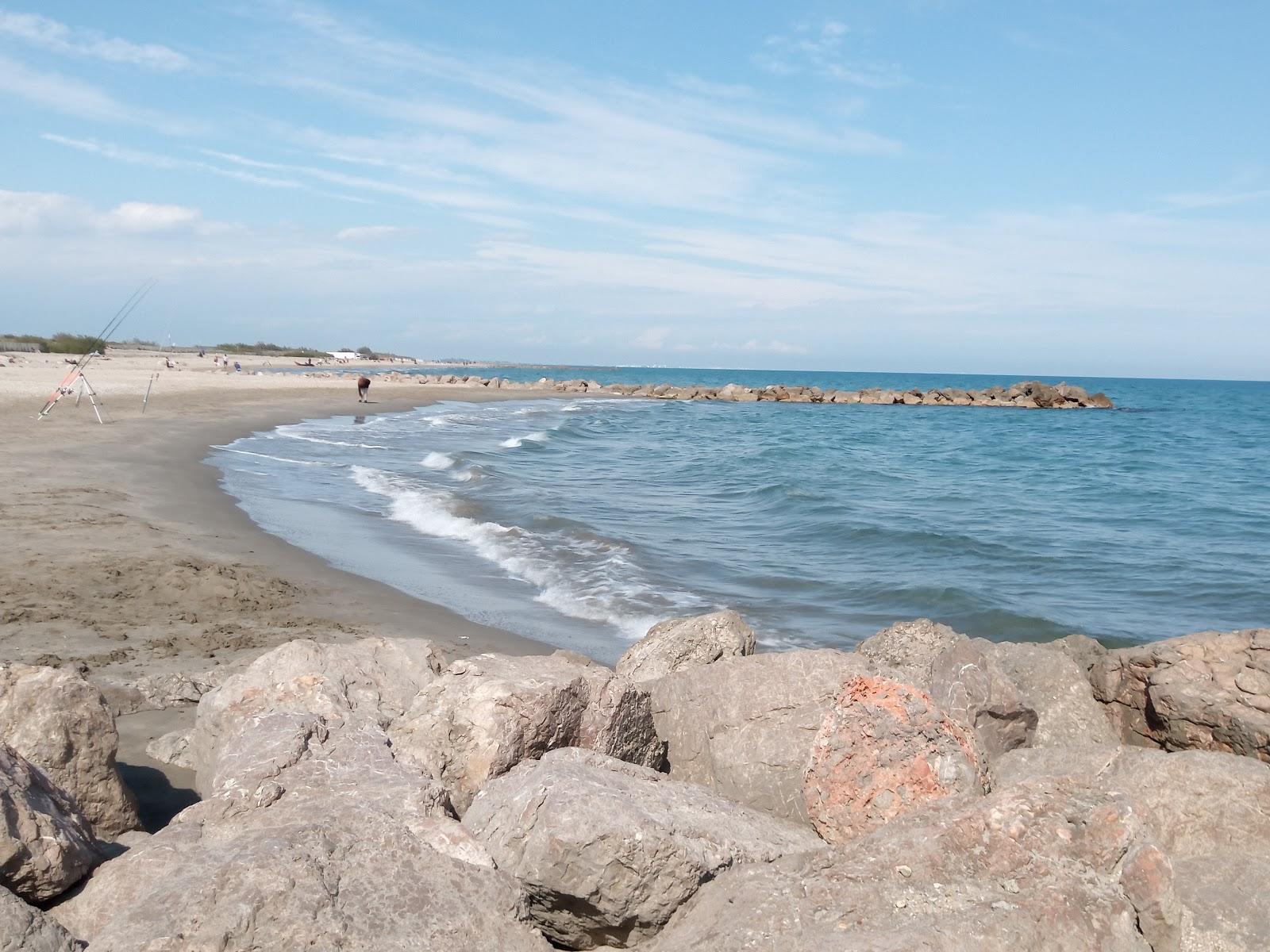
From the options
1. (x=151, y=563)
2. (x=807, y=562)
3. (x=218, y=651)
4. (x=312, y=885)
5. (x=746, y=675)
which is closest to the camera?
(x=312, y=885)

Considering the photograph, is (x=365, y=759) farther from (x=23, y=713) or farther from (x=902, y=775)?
(x=902, y=775)

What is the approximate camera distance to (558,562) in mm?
12273

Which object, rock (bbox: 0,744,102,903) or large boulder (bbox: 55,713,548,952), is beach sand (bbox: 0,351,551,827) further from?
large boulder (bbox: 55,713,548,952)

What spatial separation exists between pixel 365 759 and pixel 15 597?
587 cm

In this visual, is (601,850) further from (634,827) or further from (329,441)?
(329,441)

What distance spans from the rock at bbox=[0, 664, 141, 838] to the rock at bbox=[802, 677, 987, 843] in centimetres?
282

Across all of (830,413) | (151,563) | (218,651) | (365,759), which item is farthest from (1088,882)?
(830,413)

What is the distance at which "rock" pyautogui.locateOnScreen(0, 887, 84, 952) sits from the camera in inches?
98.7

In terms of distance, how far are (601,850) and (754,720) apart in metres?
1.55

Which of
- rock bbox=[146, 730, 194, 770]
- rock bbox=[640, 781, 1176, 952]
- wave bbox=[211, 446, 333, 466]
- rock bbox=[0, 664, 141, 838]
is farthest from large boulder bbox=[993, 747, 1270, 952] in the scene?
wave bbox=[211, 446, 333, 466]

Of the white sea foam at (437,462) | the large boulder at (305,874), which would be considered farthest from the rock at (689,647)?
the white sea foam at (437,462)

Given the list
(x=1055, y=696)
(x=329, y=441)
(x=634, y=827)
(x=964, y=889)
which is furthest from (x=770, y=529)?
(x=329, y=441)

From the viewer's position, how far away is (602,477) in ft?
71.5

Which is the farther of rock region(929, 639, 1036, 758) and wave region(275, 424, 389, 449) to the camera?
wave region(275, 424, 389, 449)
